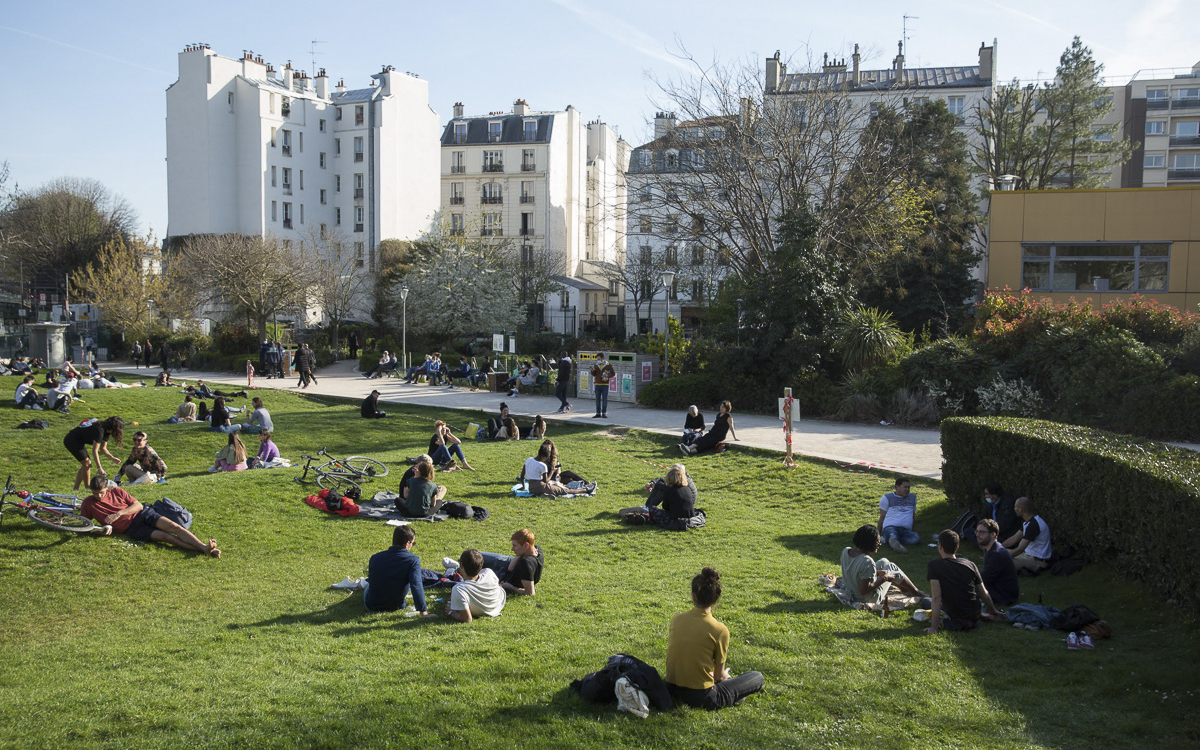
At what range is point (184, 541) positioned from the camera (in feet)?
35.2

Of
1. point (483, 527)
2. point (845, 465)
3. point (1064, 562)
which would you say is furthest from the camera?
point (845, 465)

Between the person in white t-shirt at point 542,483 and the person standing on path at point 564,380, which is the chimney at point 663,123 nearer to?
the person standing on path at point 564,380

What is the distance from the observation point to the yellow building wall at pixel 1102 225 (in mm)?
27062

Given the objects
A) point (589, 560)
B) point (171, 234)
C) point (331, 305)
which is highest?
point (171, 234)

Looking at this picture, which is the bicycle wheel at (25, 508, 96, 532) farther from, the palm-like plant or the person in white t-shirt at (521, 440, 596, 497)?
the palm-like plant

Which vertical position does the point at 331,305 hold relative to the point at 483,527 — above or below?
above

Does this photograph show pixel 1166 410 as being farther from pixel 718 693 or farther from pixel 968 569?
pixel 718 693

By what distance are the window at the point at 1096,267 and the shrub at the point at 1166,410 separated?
33.3ft

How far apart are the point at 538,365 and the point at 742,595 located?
918 inches

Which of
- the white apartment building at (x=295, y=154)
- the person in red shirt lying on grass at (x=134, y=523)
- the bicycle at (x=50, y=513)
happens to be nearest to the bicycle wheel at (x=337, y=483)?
the person in red shirt lying on grass at (x=134, y=523)

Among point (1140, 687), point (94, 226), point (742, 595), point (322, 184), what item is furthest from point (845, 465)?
point (94, 226)

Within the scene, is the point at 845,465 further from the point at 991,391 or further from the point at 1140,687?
the point at 1140,687

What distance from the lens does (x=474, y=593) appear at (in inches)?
327

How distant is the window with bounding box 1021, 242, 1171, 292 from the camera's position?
90.4 feet
